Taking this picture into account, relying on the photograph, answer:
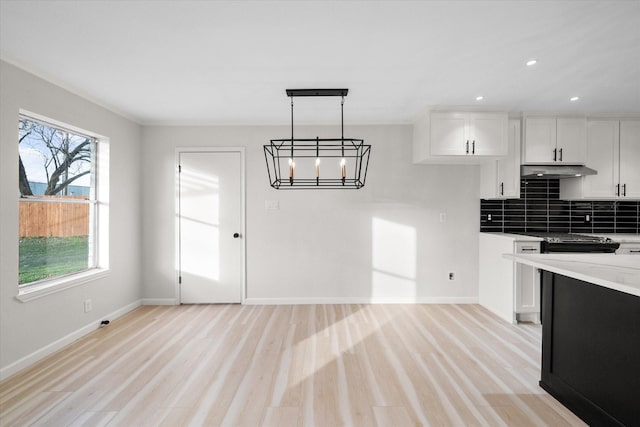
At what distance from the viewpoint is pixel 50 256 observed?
121 inches

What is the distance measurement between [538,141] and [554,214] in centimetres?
112

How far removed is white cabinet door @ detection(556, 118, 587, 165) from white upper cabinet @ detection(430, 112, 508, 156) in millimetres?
767

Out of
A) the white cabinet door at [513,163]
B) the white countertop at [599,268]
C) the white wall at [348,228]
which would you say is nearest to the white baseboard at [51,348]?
the white wall at [348,228]

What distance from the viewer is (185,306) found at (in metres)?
4.28

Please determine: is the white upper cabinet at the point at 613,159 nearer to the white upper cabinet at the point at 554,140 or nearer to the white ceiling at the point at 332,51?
the white upper cabinet at the point at 554,140

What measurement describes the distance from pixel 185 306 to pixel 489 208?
14.0ft

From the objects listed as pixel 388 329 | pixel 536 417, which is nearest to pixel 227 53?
pixel 388 329

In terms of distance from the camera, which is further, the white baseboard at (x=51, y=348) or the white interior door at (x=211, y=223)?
the white interior door at (x=211, y=223)

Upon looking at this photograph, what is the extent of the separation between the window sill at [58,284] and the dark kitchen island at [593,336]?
3864 millimetres

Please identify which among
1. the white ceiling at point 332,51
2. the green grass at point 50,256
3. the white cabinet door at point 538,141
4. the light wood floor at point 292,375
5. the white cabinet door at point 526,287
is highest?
the white ceiling at point 332,51

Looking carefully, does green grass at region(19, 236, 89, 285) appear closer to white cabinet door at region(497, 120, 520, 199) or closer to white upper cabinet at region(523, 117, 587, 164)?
white cabinet door at region(497, 120, 520, 199)

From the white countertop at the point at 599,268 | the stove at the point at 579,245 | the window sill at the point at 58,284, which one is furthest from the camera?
the stove at the point at 579,245

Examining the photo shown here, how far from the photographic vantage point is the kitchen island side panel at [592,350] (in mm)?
1699

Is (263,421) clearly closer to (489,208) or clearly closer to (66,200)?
(66,200)
